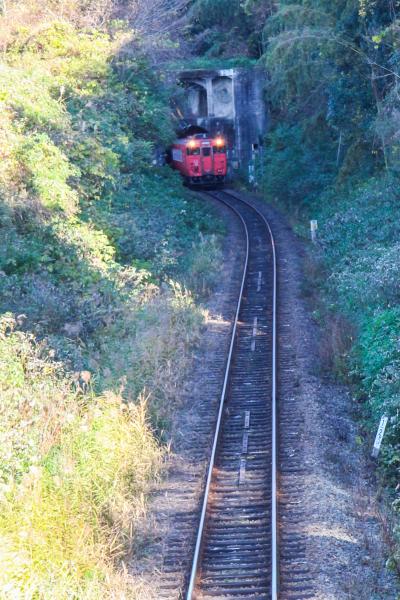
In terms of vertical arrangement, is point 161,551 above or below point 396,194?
below

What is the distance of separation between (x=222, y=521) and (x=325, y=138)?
25.8m

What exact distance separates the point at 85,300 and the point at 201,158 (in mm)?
21647

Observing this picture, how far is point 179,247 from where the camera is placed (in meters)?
23.5

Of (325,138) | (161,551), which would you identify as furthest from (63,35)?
(161,551)

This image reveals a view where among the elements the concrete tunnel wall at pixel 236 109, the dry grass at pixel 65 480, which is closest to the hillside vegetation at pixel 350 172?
the concrete tunnel wall at pixel 236 109

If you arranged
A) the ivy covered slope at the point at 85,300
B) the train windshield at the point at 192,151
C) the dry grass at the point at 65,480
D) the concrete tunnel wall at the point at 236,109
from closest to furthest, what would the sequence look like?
the dry grass at the point at 65,480 → the ivy covered slope at the point at 85,300 → the train windshield at the point at 192,151 → the concrete tunnel wall at the point at 236,109

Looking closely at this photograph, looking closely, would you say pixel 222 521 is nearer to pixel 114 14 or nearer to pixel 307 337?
pixel 307 337

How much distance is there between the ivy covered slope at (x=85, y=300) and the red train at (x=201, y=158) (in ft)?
15.4

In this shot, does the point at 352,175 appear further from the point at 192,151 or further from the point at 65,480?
the point at 65,480

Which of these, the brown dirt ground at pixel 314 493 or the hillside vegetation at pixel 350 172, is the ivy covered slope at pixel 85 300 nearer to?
the brown dirt ground at pixel 314 493

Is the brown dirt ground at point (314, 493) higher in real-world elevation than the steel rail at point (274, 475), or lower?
lower

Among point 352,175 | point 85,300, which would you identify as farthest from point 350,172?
point 85,300

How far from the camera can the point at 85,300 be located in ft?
50.5

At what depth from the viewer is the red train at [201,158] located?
35438mm
